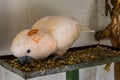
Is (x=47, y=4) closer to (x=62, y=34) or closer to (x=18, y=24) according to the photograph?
(x=18, y=24)

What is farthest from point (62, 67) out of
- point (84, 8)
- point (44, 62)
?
point (84, 8)

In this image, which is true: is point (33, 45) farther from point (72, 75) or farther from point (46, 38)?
point (72, 75)

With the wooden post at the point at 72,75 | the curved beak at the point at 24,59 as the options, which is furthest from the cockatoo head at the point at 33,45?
the wooden post at the point at 72,75

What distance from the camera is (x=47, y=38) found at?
52 cm

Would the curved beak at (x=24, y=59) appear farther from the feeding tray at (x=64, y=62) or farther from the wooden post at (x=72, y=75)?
the wooden post at (x=72, y=75)

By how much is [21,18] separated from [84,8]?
0.81ft

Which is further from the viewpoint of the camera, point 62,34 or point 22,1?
point 22,1

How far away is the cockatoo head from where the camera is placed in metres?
0.50

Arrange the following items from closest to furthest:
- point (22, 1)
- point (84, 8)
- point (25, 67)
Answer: point (25, 67)
point (22, 1)
point (84, 8)

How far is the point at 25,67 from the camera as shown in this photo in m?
0.49

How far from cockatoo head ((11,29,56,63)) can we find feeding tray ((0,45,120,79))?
0.07 feet

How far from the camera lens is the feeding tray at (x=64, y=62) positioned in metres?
0.47

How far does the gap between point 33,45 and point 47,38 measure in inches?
1.4

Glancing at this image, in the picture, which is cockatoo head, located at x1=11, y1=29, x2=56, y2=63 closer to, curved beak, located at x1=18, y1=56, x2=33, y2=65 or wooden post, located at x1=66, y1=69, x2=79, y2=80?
curved beak, located at x1=18, y1=56, x2=33, y2=65
